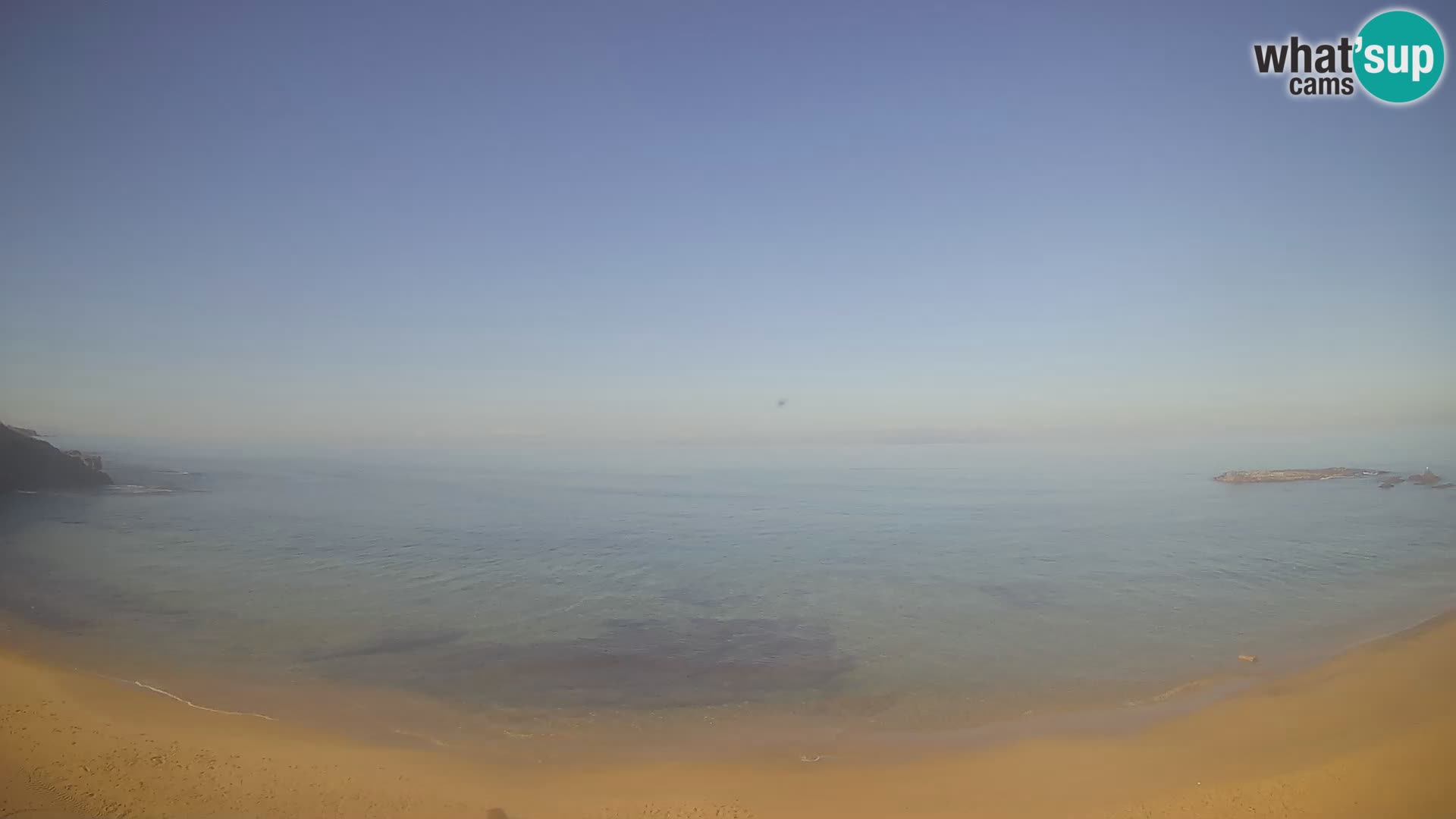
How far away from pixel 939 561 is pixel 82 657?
27006 millimetres

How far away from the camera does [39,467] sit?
4666cm

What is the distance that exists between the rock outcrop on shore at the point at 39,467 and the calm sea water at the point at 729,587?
2848 mm

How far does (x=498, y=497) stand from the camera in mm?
50156

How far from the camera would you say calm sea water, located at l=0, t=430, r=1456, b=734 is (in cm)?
1512

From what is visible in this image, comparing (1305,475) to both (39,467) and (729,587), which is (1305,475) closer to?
(729,587)

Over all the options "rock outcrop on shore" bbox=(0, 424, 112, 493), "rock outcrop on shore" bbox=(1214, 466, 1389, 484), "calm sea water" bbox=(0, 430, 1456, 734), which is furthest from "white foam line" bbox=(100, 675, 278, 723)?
"rock outcrop on shore" bbox=(1214, 466, 1389, 484)

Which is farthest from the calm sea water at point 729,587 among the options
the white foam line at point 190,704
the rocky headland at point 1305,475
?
the rocky headland at point 1305,475

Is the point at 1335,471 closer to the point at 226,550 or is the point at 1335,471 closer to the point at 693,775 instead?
the point at 693,775

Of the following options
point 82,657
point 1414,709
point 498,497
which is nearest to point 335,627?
point 82,657

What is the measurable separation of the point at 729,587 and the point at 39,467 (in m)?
56.3

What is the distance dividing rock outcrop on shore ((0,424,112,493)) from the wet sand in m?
47.4

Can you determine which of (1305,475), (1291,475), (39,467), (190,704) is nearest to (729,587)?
(190,704)

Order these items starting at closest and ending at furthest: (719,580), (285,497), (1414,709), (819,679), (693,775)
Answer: (693,775) < (1414,709) < (819,679) < (719,580) < (285,497)

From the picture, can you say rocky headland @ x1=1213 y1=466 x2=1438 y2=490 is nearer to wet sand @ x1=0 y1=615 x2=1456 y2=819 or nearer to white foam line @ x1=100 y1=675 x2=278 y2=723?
wet sand @ x1=0 y1=615 x2=1456 y2=819
